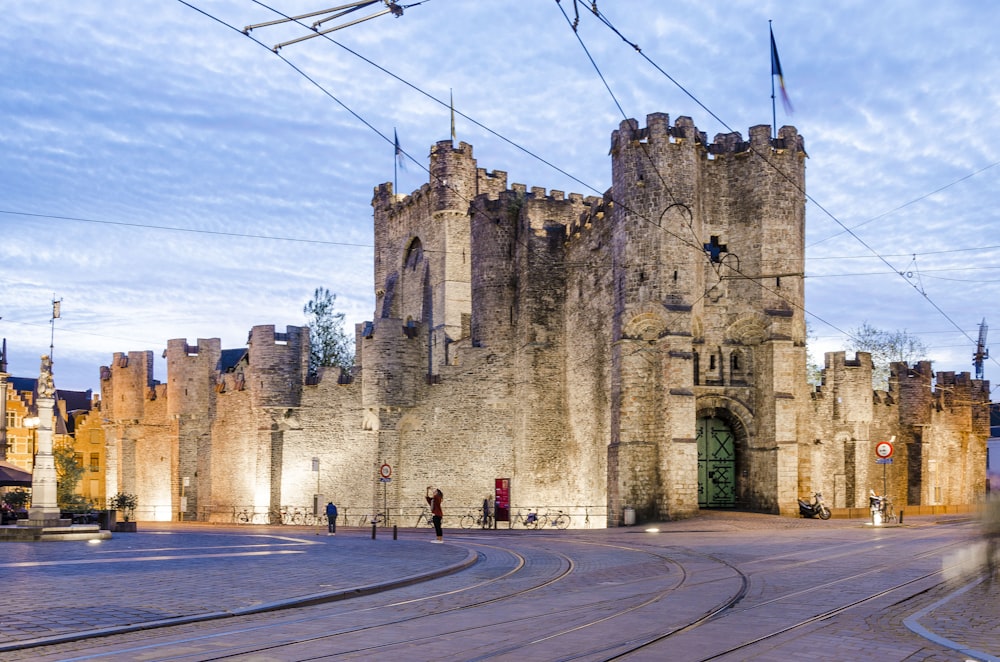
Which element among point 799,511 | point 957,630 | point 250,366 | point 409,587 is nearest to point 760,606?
point 957,630

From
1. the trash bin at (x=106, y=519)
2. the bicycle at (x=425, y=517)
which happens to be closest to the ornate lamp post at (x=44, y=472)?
the trash bin at (x=106, y=519)

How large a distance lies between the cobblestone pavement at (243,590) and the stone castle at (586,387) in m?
8.55

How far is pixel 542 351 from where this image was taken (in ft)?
124

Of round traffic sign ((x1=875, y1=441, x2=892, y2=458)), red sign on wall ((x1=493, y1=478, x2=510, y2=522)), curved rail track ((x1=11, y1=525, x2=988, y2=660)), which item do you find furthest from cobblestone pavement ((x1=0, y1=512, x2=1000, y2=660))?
round traffic sign ((x1=875, y1=441, x2=892, y2=458))

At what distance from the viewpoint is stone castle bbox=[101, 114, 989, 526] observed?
103 feet

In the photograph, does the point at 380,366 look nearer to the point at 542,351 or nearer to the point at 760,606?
the point at 542,351

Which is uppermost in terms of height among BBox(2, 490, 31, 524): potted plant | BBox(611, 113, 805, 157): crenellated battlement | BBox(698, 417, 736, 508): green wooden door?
BBox(611, 113, 805, 157): crenellated battlement

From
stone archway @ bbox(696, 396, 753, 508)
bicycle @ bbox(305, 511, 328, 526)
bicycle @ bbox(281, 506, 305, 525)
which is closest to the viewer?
stone archway @ bbox(696, 396, 753, 508)

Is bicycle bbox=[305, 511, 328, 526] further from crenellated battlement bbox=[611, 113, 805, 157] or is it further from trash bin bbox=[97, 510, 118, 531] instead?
crenellated battlement bbox=[611, 113, 805, 157]

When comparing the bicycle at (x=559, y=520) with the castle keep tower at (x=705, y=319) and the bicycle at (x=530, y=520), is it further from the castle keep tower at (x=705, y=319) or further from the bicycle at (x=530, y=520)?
the castle keep tower at (x=705, y=319)

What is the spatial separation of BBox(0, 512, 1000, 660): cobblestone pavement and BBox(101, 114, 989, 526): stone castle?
8553mm

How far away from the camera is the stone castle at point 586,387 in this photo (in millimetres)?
31500

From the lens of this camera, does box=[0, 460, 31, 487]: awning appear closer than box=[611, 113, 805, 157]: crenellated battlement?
Yes

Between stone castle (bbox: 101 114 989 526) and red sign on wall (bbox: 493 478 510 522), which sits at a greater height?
stone castle (bbox: 101 114 989 526)
